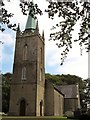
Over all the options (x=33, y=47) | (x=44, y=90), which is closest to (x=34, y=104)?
(x=44, y=90)

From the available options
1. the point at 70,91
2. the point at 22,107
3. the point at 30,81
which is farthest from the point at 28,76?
the point at 70,91

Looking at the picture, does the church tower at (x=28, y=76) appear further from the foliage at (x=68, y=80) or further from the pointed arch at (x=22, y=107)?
the foliage at (x=68, y=80)

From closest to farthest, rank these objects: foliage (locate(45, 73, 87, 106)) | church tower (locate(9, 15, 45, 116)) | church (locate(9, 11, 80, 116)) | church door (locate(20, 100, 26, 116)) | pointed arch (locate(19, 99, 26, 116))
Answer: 1. church tower (locate(9, 15, 45, 116))
2. church (locate(9, 11, 80, 116))
3. pointed arch (locate(19, 99, 26, 116))
4. church door (locate(20, 100, 26, 116))
5. foliage (locate(45, 73, 87, 106))

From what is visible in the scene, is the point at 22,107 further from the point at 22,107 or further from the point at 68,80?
the point at 68,80

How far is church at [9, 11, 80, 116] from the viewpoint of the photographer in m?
37.2

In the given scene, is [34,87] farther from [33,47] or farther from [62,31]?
[62,31]

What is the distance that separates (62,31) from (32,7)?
942 millimetres

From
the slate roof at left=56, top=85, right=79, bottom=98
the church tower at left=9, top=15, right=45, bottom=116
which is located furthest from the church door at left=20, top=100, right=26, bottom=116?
the slate roof at left=56, top=85, right=79, bottom=98

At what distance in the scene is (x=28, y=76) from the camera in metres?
38.6

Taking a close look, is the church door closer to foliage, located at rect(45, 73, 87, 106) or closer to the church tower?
the church tower

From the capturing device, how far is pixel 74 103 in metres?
52.5

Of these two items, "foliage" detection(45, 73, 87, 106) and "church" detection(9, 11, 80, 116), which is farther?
"foliage" detection(45, 73, 87, 106)

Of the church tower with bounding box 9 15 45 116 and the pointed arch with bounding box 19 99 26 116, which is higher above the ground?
the church tower with bounding box 9 15 45 116

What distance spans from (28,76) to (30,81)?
1.08 meters
